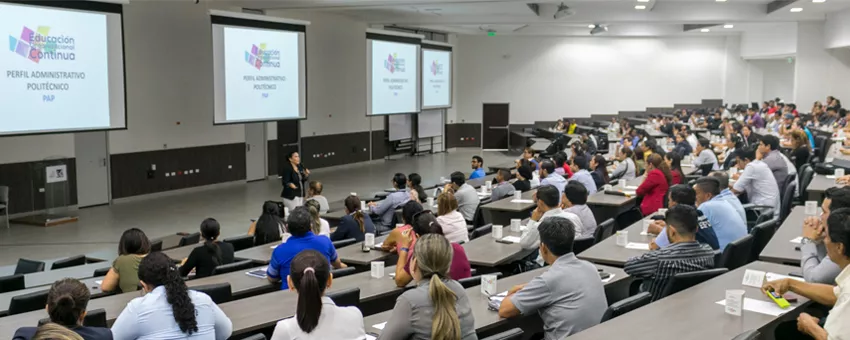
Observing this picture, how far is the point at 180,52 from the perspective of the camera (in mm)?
14789

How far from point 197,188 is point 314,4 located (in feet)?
14.1

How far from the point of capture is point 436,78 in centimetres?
2197

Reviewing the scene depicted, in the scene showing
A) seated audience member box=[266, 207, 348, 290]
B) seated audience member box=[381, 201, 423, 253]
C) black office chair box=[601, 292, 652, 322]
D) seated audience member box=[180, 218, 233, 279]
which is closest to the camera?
black office chair box=[601, 292, 652, 322]

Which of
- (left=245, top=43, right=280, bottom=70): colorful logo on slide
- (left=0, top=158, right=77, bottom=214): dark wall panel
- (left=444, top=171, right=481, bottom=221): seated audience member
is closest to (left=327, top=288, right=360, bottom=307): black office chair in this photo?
(left=444, top=171, right=481, bottom=221): seated audience member

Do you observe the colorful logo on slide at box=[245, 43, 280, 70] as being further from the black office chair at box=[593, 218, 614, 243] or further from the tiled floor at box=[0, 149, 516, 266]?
the black office chair at box=[593, 218, 614, 243]

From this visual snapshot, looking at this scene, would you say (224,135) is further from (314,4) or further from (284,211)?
(284,211)

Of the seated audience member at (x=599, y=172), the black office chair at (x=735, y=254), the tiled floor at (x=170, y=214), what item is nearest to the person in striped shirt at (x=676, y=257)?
the black office chair at (x=735, y=254)

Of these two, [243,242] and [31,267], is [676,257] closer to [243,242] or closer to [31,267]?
[243,242]

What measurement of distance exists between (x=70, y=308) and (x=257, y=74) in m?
11.4

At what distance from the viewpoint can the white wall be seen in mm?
26734

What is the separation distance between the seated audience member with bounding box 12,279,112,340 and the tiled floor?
662cm

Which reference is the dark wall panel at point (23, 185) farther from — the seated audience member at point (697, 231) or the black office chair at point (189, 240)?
the seated audience member at point (697, 231)

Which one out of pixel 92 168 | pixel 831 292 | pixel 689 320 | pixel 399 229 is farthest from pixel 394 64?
pixel 831 292

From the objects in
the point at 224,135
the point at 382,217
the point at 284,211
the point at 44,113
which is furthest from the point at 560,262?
the point at 224,135
